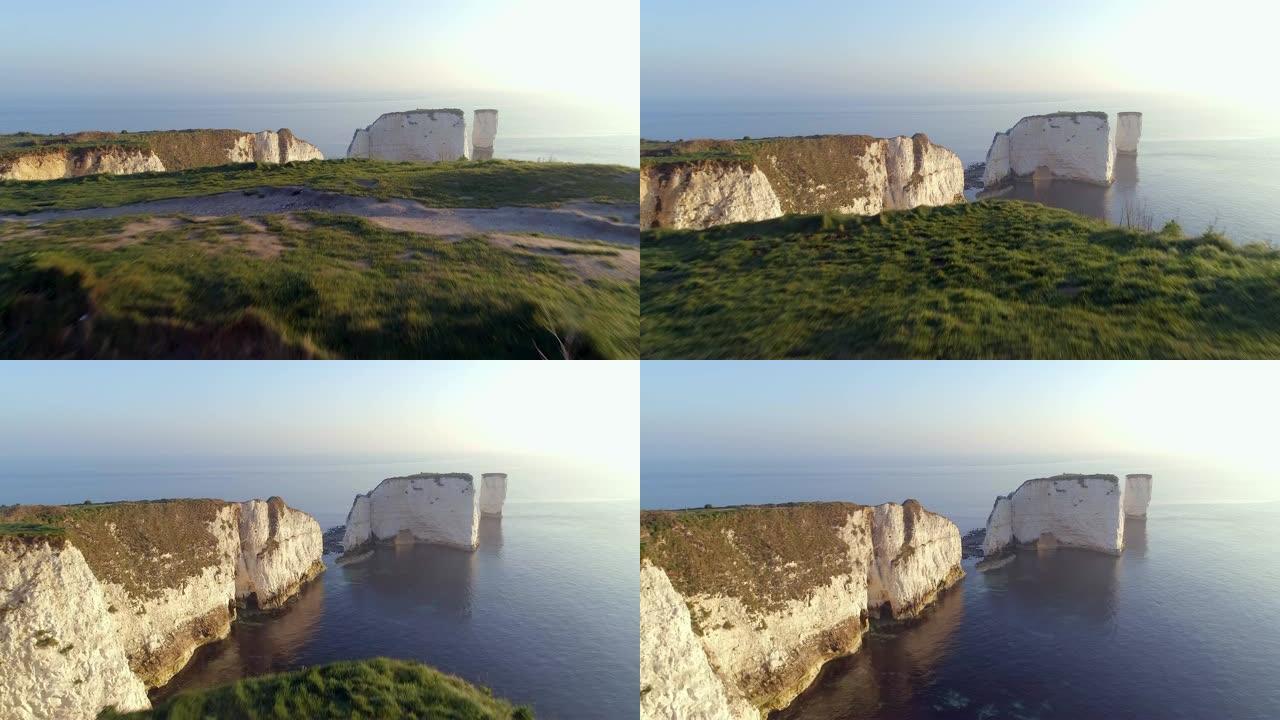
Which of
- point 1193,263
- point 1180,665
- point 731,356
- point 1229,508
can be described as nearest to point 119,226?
point 731,356

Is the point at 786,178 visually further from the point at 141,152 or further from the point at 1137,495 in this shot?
the point at 141,152

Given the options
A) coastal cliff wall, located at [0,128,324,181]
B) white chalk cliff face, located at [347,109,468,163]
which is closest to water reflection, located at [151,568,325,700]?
coastal cliff wall, located at [0,128,324,181]

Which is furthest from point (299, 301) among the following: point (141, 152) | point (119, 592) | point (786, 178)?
point (141, 152)

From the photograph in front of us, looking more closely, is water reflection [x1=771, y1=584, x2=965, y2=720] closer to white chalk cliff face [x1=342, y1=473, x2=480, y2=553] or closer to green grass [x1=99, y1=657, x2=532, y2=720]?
green grass [x1=99, y1=657, x2=532, y2=720]

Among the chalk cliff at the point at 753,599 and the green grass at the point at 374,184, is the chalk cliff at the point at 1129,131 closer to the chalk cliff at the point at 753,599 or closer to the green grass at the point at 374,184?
the green grass at the point at 374,184

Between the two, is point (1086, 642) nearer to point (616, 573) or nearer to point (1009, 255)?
point (1009, 255)
